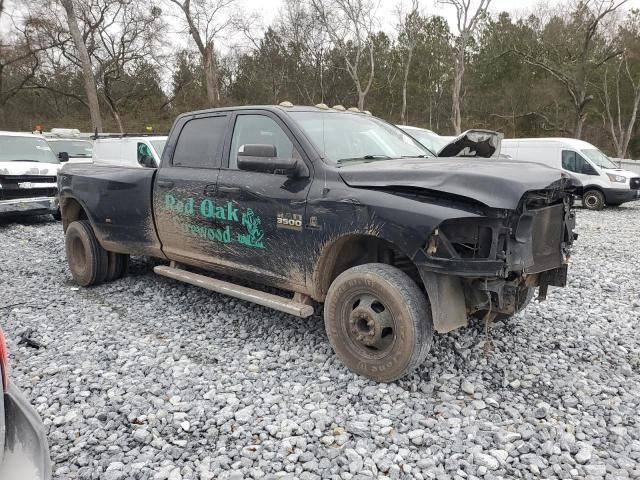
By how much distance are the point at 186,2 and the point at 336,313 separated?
89.5 feet

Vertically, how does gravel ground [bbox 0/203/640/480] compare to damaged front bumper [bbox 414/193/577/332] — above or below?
below

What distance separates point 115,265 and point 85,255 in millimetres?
345

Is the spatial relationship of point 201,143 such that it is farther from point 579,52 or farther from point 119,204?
point 579,52

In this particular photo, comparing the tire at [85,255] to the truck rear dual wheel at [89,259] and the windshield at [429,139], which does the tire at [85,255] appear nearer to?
the truck rear dual wheel at [89,259]

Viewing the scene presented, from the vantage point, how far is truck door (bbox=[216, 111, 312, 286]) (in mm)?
3758

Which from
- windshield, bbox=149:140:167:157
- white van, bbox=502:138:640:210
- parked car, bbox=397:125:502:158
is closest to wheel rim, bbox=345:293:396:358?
parked car, bbox=397:125:502:158

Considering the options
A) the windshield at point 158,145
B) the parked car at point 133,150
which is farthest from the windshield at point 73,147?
the windshield at point 158,145

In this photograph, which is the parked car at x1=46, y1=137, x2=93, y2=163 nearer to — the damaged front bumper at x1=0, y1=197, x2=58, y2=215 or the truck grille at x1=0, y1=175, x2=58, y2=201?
the truck grille at x1=0, y1=175, x2=58, y2=201

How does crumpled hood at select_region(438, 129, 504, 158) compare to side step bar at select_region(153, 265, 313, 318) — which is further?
crumpled hood at select_region(438, 129, 504, 158)

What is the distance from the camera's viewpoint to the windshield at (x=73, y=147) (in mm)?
13664

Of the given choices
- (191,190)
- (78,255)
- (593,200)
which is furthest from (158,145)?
(593,200)

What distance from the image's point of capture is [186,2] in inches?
1039

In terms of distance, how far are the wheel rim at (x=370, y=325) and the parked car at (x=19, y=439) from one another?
2.02m

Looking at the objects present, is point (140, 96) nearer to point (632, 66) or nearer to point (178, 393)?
point (632, 66)
